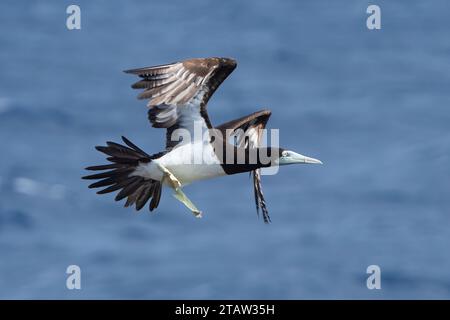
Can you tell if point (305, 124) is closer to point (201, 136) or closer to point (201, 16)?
point (201, 16)

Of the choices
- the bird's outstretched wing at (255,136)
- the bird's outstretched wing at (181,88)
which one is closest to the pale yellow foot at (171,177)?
the bird's outstretched wing at (181,88)

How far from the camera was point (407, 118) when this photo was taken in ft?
197

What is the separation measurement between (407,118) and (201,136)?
39.4m

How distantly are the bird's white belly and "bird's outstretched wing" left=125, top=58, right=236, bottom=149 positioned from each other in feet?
0.96

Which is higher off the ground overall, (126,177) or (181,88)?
(181,88)

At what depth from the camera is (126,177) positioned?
830 inches

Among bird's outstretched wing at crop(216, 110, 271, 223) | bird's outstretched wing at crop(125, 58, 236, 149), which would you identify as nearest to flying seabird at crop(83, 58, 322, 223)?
bird's outstretched wing at crop(125, 58, 236, 149)

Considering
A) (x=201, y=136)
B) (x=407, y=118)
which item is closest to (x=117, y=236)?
(x=407, y=118)

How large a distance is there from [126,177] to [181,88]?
146cm

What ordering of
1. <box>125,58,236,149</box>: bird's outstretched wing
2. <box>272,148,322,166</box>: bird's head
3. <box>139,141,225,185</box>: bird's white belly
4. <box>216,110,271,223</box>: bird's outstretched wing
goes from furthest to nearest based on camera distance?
<box>216,110,271,223</box>: bird's outstretched wing → <box>272,148,322,166</box>: bird's head → <box>139,141,225,185</box>: bird's white belly → <box>125,58,236,149</box>: bird's outstretched wing

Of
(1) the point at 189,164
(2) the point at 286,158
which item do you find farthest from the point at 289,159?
(1) the point at 189,164

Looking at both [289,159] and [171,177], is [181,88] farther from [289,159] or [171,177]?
[289,159]

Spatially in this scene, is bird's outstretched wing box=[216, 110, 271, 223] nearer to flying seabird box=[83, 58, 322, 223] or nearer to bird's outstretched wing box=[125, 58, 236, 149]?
flying seabird box=[83, 58, 322, 223]

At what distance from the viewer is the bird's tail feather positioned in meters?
20.7
